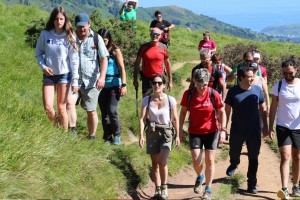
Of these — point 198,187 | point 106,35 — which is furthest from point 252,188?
point 106,35

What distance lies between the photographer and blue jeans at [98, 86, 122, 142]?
27.4 feet

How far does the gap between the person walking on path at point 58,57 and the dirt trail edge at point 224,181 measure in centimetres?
189

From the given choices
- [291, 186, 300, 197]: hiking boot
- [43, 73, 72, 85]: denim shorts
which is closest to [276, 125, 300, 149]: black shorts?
[291, 186, 300, 197]: hiking boot

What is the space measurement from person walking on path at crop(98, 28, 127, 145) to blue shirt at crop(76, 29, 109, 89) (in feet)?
2.09

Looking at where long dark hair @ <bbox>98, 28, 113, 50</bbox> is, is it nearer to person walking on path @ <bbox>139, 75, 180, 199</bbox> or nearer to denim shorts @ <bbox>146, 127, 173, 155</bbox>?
person walking on path @ <bbox>139, 75, 180, 199</bbox>

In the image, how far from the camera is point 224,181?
8.50 meters

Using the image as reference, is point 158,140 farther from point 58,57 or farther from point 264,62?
point 264,62

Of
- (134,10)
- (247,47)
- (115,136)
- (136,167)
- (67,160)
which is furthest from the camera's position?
(247,47)

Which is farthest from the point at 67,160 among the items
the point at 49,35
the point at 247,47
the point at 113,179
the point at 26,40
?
the point at 247,47

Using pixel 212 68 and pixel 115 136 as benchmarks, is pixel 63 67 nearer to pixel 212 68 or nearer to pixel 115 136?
pixel 115 136

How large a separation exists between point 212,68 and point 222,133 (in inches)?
96.2

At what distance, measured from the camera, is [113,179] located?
700 cm

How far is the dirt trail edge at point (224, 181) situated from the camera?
7.69 m

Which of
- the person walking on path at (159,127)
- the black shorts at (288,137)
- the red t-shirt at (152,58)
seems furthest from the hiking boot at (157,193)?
the red t-shirt at (152,58)
